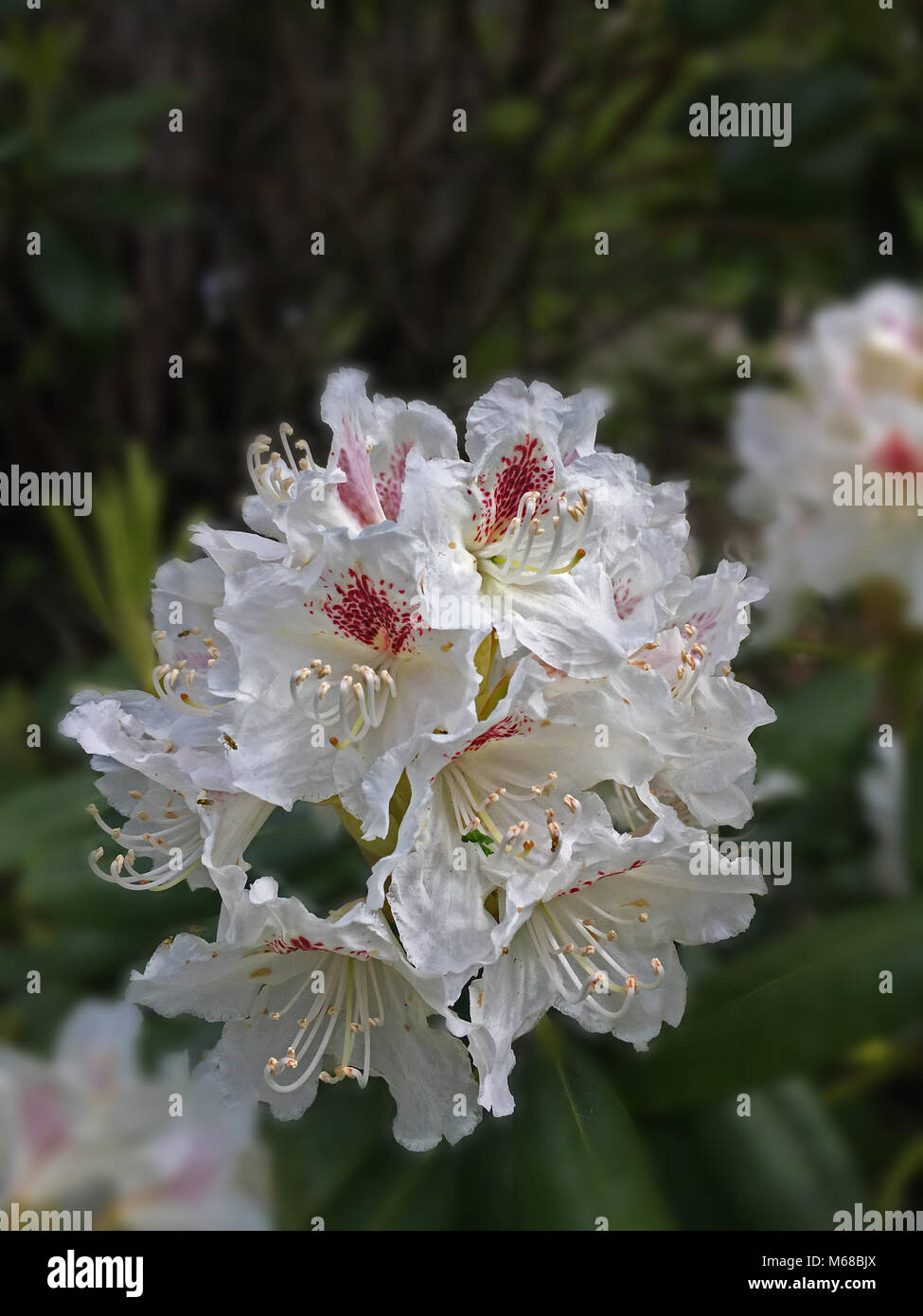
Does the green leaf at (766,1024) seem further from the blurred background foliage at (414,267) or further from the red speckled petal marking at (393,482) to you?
the red speckled petal marking at (393,482)

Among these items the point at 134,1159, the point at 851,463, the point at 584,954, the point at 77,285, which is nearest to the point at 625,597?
the point at 584,954

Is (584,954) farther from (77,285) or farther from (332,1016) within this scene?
(77,285)

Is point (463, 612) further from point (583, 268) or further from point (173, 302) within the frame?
point (583, 268)

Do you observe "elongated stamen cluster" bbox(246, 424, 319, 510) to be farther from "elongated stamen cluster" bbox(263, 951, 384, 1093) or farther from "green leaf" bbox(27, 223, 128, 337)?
"green leaf" bbox(27, 223, 128, 337)

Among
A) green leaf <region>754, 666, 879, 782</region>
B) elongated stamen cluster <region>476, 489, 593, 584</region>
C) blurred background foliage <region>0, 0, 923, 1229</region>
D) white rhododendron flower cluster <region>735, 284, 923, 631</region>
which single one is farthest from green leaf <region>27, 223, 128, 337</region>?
elongated stamen cluster <region>476, 489, 593, 584</region>

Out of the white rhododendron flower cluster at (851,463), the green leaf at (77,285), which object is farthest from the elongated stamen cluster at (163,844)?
the green leaf at (77,285)

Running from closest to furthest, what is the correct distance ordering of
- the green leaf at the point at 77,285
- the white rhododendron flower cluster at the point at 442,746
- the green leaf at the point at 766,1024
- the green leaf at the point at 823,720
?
the white rhododendron flower cluster at the point at 442,746 → the green leaf at the point at 766,1024 → the green leaf at the point at 823,720 → the green leaf at the point at 77,285
